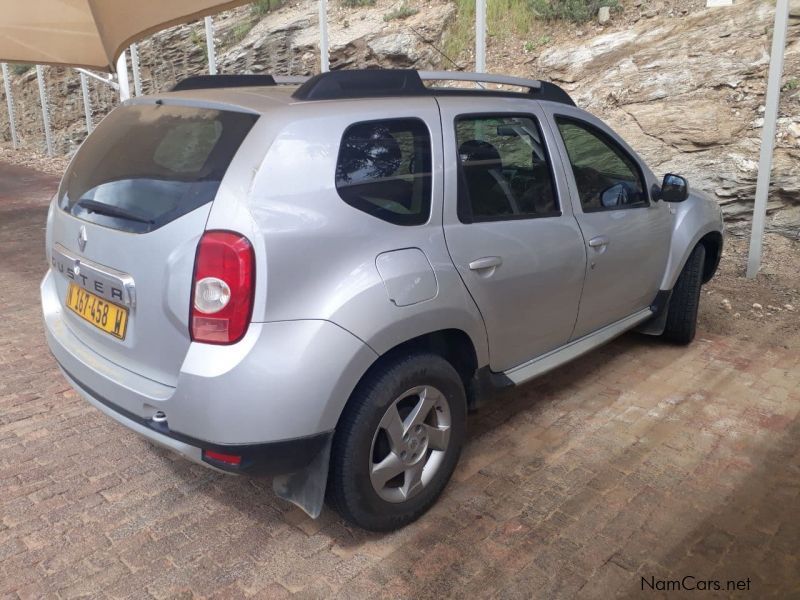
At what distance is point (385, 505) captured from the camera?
2.85 metres

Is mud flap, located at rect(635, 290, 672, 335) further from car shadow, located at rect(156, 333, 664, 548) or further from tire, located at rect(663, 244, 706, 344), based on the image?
car shadow, located at rect(156, 333, 664, 548)

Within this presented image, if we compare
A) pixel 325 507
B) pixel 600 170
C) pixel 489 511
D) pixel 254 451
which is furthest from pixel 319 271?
pixel 600 170

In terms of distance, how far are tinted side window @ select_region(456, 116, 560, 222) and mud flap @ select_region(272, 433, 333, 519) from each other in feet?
3.86

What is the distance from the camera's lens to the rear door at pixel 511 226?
10.0 ft

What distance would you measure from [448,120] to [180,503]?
208 centimetres

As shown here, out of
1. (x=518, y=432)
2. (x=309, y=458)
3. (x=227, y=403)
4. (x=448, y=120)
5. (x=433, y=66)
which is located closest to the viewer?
(x=227, y=403)

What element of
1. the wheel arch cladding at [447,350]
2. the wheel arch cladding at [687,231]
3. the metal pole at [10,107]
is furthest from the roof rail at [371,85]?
the metal pole at [10,107]

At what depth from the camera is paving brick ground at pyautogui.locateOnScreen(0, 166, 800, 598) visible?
269 cm

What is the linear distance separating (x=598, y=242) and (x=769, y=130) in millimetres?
3198

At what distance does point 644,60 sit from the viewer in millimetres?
8445

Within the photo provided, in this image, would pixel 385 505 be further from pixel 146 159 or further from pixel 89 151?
pixel 89 151

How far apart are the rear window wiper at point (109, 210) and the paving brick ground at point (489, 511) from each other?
132 centimetres

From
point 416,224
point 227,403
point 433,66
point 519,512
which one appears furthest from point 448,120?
point 433,66

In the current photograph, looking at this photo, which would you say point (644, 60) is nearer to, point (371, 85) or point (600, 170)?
point (600, 170)
